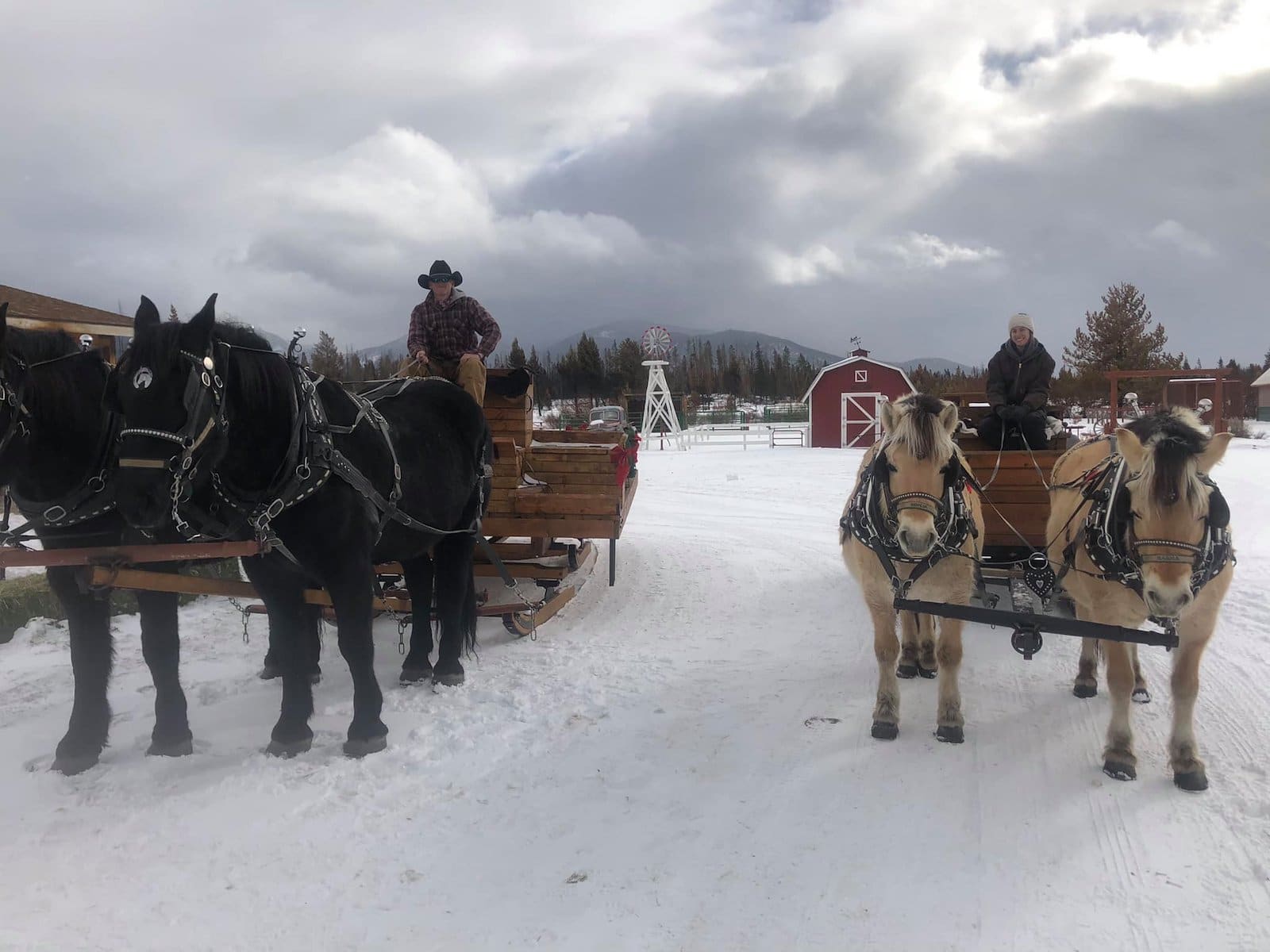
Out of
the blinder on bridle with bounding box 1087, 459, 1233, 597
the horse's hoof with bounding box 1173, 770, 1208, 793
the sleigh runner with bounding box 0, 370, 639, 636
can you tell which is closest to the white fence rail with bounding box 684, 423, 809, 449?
the sleigh runner with bounding box 0, 370, 639, 636

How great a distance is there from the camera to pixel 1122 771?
348 cm

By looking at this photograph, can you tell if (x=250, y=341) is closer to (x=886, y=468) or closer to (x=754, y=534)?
(x=886, y=468)

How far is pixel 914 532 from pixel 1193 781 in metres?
1.72

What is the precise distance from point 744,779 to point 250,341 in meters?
3.23

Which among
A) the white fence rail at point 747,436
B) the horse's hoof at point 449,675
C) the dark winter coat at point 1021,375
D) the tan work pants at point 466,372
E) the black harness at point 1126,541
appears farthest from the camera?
the white fence rail at point 747,436

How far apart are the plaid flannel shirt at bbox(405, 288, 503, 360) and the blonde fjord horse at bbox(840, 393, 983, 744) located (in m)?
3.17

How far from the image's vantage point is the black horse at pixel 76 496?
3357mm

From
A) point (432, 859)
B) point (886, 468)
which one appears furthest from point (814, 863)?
point (886, 468)

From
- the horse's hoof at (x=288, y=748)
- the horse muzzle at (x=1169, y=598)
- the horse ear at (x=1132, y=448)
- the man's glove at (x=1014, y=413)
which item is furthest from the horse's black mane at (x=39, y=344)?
the man's glove at (x=1014, y=413)

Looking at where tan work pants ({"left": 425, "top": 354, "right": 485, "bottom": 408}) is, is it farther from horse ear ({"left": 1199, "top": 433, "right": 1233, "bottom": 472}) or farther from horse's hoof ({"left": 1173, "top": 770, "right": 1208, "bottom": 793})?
horse's hoof ({"left": 1173, "top": 770, "right": 1208, "bottom": 793})

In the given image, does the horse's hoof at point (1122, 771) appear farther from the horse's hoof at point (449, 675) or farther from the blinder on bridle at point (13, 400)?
the blinder on bridle at point (13, 400)

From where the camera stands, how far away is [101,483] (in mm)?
3459

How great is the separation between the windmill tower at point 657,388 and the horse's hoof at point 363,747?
77.2 feet

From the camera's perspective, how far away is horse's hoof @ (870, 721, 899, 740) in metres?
3.96
